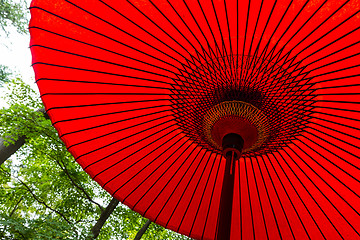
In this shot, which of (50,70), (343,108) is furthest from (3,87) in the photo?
(343,108)

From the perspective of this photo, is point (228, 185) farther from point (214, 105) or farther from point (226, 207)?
point (214, 105)

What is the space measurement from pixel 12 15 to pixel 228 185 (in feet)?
31.0

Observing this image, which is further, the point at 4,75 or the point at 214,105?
the point at 4,75

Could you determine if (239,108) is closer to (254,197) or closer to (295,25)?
(295,25)

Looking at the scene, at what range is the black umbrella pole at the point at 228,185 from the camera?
1.42 meters

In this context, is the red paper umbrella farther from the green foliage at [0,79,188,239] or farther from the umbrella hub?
the green foliage at [0,79,188,239]

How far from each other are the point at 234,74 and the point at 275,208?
101cm

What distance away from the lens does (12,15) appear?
870 cm

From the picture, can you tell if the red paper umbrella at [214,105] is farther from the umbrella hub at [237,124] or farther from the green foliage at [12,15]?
the green foliage at [12,15]

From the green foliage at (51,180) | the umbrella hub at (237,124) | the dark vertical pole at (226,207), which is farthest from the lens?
the green foliage at (51,180)

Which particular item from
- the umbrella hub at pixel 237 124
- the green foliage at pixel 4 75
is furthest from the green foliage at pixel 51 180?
the umbrella hub at pixel 237 124

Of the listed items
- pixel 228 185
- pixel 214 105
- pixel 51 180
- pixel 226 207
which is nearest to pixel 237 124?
pixel 214 105

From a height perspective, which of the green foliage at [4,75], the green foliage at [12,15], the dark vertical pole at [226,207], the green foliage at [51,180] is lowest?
the dark vertical pole at [226,207]

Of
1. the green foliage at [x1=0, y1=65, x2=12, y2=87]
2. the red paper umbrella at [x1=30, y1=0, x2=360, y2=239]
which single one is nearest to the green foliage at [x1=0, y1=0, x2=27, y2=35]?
the green foliage at [x1=0, y1=65, x2=12, y2=87]
